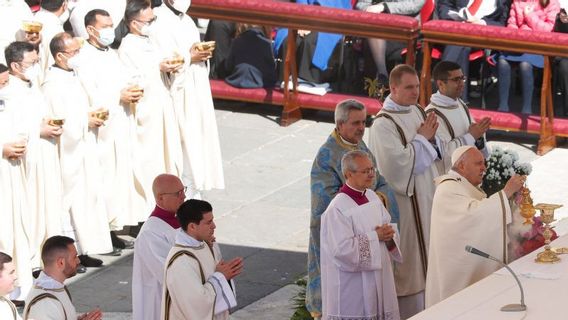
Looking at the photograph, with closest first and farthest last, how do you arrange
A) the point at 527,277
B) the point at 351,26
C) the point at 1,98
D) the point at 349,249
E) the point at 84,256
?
the point at 527,277
the point at 349,249
the point at 1,98
the point at 84,256
the point at 351,26

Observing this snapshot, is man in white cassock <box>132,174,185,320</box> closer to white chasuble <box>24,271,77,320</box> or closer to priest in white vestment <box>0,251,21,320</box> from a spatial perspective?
white chasuble <box>24,271,77,320</box>

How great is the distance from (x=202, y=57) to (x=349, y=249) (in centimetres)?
461

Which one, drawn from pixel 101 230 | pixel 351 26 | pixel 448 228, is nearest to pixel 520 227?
pixel 448 228

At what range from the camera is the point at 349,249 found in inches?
445

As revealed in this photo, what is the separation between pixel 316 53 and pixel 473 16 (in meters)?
1.69

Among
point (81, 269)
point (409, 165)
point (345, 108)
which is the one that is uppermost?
point (345, 108)

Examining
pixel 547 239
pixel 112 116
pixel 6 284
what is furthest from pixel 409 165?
pixel 6 284

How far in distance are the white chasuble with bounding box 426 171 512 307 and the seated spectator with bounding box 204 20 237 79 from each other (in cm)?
720

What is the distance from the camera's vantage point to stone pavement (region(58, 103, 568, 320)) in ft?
43.9

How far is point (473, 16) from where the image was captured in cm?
1772

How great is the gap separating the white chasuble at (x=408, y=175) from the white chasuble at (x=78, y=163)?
8.80 ft

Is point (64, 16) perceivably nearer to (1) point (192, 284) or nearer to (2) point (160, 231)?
(2) point (160, 231)

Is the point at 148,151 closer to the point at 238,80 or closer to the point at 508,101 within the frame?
the point at 238,80

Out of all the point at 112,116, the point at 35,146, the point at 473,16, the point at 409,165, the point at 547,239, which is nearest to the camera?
the point at 547,239
